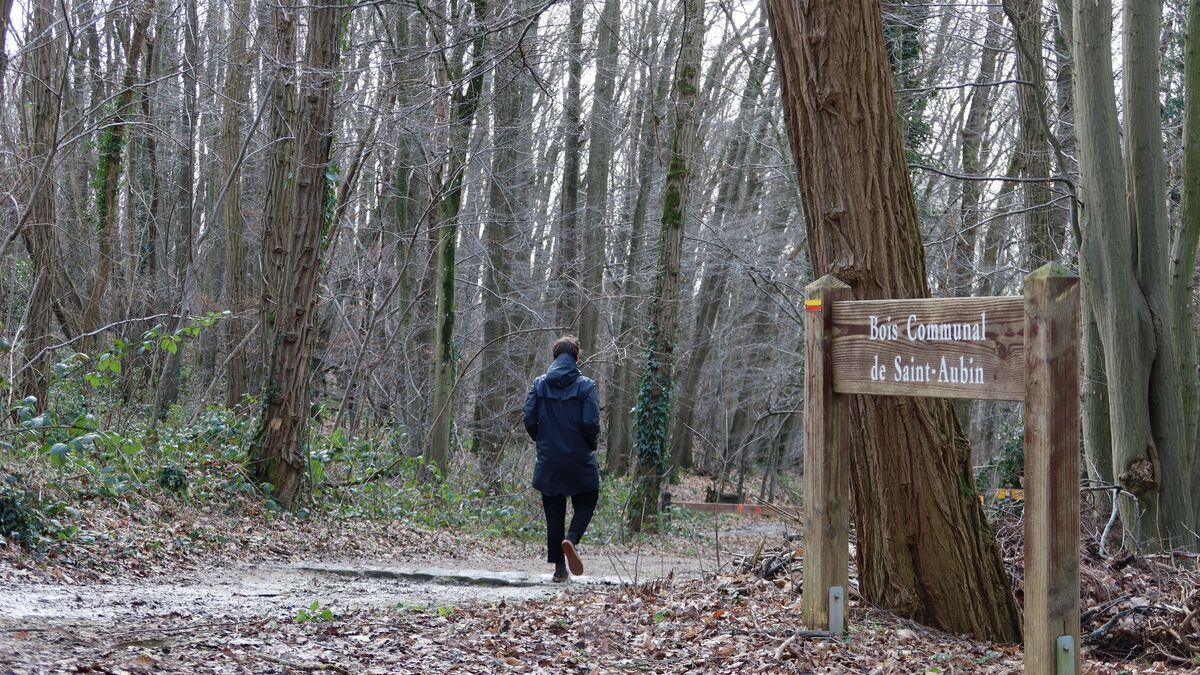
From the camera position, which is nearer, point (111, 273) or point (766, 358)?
point (111, 273)

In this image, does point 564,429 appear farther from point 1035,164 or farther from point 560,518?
point 1035,164

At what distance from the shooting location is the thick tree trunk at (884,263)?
5.67 metres

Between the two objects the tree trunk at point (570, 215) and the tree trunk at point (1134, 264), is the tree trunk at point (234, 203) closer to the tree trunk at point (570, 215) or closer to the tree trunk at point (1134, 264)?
the tree trunk at point (570, 215)

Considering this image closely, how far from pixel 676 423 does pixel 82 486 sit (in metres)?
21.6

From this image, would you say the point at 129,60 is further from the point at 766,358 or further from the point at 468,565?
the point at 766,358

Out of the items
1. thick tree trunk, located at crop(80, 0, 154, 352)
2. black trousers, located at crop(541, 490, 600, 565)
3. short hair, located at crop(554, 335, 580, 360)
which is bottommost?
black trousers, located at crop(541, 490, 600, 565)

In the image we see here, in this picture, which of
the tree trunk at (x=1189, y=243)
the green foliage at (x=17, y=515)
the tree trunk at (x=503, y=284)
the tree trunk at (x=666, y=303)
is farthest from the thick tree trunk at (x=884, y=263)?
the tree trunk at (x=503, y=284)

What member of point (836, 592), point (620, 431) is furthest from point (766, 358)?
point (836, 592)

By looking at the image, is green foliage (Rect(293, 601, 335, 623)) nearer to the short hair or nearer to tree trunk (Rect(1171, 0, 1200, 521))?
the short hair

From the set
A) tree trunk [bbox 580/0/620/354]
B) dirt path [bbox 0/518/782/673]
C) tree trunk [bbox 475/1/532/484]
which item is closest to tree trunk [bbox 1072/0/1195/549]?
dirt path [bbox 0/518/782/673]

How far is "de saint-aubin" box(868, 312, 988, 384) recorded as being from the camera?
14.4 ft

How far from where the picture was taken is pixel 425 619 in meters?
6.29

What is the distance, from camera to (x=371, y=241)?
21.6 m

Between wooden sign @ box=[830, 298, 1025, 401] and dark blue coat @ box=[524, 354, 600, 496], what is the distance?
12.5 feet
